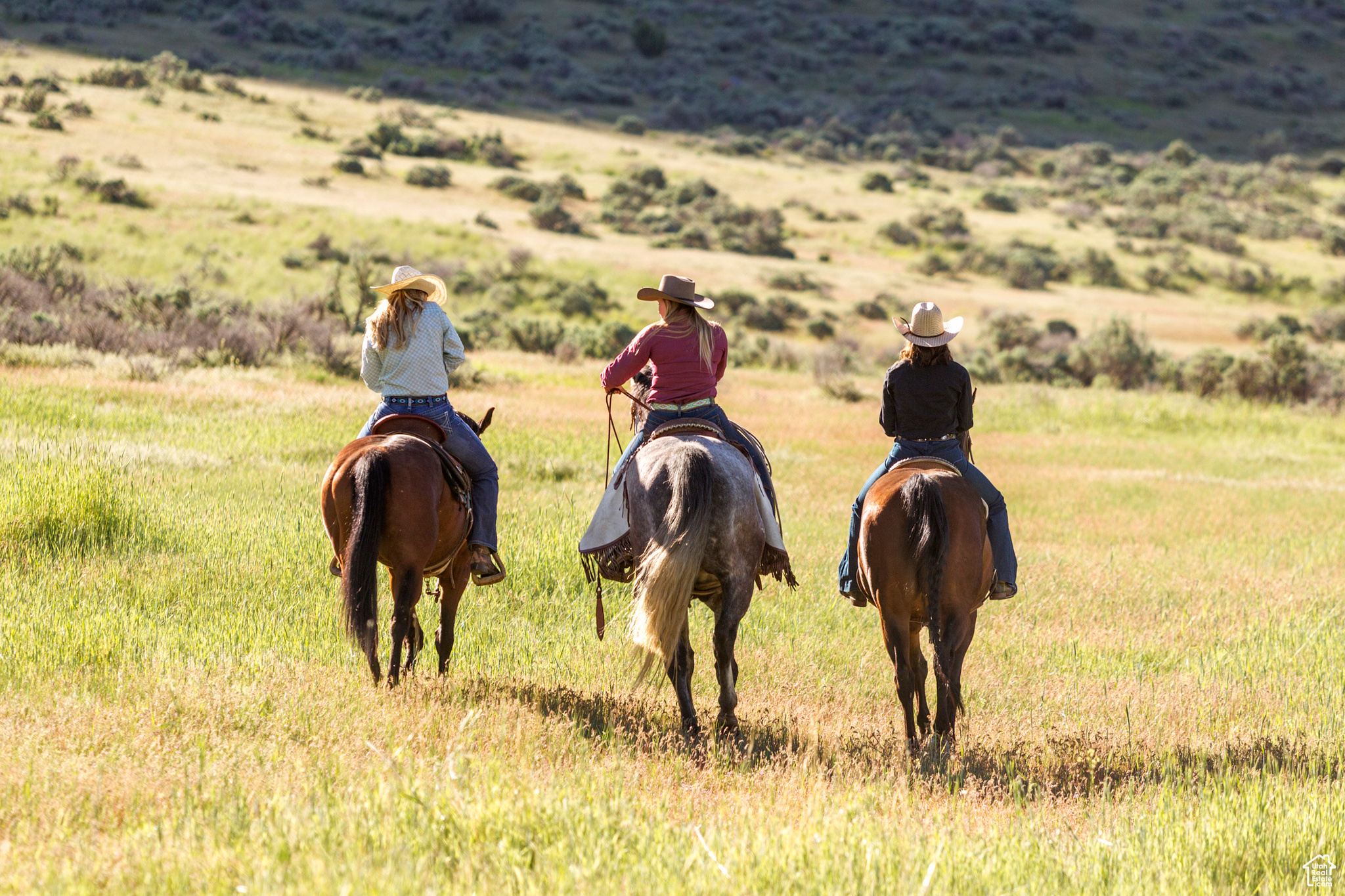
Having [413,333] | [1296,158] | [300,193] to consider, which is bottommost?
[413,333]

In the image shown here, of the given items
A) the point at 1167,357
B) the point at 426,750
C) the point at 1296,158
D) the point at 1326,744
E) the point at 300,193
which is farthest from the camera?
the point at 1296,158

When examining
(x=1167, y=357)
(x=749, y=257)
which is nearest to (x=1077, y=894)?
(x=1167, y=357)

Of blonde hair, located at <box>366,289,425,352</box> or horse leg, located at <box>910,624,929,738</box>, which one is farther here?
blonde hair, located at <box>366,289,425,352</box>

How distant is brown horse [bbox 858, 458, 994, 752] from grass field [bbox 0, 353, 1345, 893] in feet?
1.61

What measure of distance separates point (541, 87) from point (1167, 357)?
64296 millimetres

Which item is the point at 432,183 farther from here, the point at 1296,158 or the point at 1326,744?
the point at 1296,158

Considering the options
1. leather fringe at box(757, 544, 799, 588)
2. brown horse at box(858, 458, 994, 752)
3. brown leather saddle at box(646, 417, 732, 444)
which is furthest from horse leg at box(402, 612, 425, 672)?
brown horse at box(858, 458, 994, 752)

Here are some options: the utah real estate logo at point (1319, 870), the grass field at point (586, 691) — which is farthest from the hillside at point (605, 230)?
the utah real estate logo at point (1319, 870)

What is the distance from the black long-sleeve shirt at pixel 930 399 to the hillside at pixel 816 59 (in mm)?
72562

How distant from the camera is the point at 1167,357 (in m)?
34.1

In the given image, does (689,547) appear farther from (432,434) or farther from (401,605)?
(432,434)

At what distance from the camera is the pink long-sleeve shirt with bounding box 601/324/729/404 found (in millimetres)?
7367

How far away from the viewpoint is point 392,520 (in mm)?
6738

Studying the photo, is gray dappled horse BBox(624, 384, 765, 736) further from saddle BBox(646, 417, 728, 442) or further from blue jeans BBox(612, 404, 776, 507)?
blue jeans BBox(612, 404, 776, 507)
